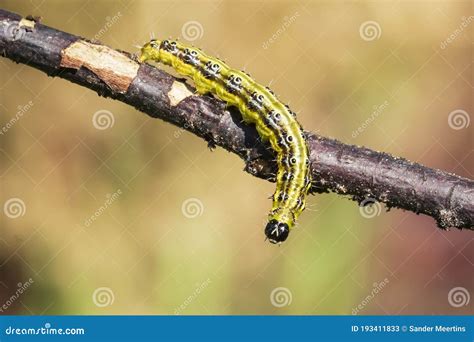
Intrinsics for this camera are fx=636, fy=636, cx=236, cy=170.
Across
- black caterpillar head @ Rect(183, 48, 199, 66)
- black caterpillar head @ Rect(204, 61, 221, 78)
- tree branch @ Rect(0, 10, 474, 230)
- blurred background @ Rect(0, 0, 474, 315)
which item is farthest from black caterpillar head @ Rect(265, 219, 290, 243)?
blurred background @ Rect(0, 0, 474, 315)

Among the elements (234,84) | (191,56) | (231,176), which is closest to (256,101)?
(234,84)

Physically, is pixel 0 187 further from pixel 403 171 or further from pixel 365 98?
pixel 403 171

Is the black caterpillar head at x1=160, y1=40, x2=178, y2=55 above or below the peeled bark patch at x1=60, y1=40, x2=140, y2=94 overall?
above

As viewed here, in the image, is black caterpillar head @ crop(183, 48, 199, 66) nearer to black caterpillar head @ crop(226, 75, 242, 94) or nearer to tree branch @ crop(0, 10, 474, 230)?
black caterpillar head @ crop(226, 75, 242, 94)

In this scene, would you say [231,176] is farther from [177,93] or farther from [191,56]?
[177,93]

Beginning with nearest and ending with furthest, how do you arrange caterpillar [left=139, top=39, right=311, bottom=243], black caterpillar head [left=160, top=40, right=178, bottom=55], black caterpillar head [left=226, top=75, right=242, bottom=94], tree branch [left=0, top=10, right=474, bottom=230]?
1. tree branch [left=0, top=10, right=474, bottom=230]
2. caterpillar [left=139, top=39, right=311, bottom=243]
3. black caterpillar head [left=226, top=75, right=242, bottom=94]
4. black caterpillar head [left=160, top=40, right=178, bottom=55]

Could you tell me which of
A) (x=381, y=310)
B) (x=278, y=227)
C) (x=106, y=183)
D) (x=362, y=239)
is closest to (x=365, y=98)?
(x=362, y=239)

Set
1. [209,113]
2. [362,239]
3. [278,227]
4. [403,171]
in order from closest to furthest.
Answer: [403,171] < [209,113] < [278,227] < [362,239]
